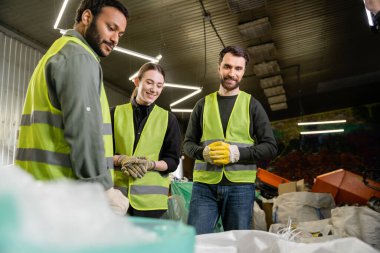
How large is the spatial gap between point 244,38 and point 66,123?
7.01m

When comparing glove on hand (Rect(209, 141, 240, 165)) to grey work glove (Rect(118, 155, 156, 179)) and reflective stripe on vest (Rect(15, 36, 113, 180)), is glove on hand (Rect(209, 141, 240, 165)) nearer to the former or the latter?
grey work glove (Rect(118, 155, 156, 179))

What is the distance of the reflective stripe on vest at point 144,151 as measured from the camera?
6.66 ft

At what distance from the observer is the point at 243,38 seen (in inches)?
309

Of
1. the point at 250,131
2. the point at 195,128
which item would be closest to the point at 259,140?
the point at 250,131

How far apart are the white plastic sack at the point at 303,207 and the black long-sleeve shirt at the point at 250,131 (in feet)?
10.9

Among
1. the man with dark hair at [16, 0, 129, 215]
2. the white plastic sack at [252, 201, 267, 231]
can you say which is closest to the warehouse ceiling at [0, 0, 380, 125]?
the white plastic sack at [252, 201, 267, 231]

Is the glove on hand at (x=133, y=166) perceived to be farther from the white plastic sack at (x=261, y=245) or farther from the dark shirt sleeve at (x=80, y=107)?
the white plastic sack at (x=261, y=245)

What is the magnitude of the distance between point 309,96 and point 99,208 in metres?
13.9

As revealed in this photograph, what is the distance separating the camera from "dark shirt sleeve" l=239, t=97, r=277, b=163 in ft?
6.50

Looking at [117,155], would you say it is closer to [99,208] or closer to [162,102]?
[99,208]

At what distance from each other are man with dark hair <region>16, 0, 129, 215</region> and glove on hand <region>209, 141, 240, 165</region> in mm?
763

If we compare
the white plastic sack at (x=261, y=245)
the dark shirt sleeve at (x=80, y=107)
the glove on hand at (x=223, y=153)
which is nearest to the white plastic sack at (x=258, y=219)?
the glove on hand at (x=223, y=153)

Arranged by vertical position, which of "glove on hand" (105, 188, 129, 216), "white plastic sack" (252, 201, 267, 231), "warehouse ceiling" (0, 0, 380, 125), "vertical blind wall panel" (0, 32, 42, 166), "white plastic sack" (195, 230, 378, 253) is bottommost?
"white plastic sack" (252, 201, 267, 231)

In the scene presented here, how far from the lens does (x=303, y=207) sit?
5.14m
